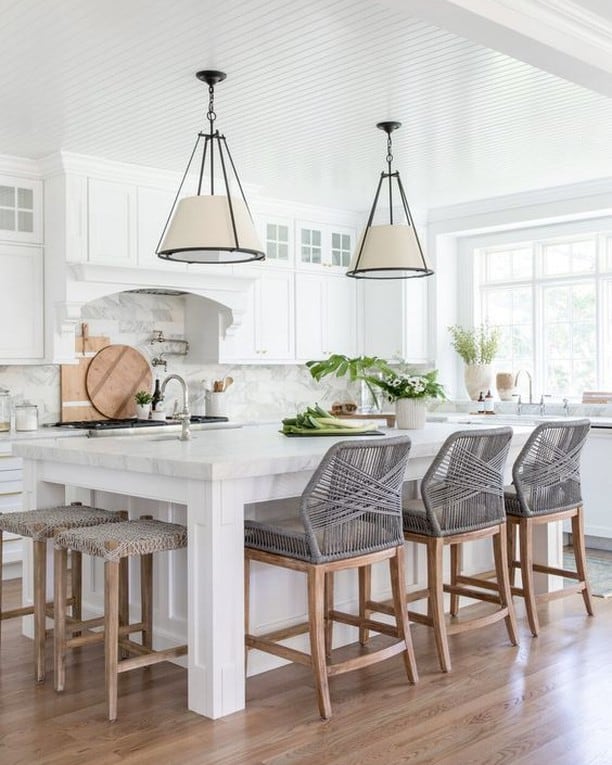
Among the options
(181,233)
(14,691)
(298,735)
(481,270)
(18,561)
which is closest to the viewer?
(298,735)

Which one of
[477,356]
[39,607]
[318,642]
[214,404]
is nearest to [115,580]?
[39,607]

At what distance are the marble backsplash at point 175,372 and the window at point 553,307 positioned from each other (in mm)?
1513

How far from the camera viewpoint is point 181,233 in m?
3.56

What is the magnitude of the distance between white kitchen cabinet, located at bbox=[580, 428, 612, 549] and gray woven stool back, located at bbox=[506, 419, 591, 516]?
1.93 m

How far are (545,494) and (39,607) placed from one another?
2.28 metres

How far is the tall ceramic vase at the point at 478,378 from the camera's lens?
7.23 meters

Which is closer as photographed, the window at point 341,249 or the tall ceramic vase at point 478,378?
the tall ceramic vase at point 478,378

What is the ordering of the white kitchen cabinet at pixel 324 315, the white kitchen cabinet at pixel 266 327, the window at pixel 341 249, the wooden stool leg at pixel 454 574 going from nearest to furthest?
the wooden stool leg at pixel 454 574, the white kitchen cabinet at pixel 266 327, the white kitchen cabinet at pixel 324 315, the window at pixel 341 249

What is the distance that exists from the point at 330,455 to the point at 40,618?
1.34m

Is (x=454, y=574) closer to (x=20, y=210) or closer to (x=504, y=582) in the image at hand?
(x=504, y=582)

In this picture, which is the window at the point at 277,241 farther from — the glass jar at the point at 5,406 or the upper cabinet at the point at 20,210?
the glass jar at the point at 5,406

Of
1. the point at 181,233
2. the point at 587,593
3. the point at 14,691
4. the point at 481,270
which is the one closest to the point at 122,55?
the point at 181,233

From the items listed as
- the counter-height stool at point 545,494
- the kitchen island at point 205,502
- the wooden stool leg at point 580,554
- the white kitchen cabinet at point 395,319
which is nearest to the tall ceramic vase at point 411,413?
the kitchen island at point 205,502

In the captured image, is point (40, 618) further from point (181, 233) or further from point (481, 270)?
point (481, 270)
